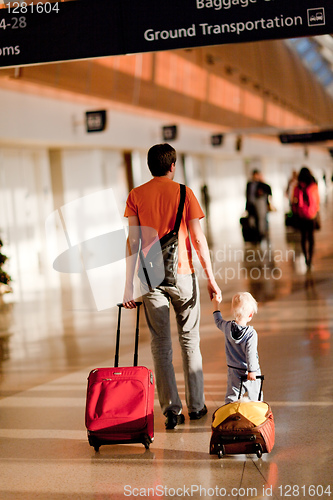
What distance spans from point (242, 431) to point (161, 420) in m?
1.01

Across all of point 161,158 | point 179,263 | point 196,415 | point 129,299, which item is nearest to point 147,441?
point 196,415

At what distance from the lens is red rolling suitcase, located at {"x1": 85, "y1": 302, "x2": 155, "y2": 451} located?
13.2 feet

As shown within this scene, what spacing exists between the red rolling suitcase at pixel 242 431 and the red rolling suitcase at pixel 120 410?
0.43 metres

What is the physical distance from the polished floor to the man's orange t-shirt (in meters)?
1.21

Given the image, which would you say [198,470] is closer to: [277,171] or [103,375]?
[103,375]

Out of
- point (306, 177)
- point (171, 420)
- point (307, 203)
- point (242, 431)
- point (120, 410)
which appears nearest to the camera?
point (242, 431)

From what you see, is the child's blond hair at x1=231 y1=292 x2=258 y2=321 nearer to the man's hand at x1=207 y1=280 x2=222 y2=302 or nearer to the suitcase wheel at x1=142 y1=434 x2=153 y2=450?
the man's hand at x1=207 y1=280 x2=222 y2=302

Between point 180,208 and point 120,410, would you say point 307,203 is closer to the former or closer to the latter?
point 180,208

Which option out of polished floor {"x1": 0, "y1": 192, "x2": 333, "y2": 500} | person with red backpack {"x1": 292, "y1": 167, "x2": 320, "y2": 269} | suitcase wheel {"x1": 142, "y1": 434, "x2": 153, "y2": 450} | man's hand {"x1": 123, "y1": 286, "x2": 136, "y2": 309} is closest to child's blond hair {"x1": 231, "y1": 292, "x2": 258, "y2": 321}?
man's hand {"x1": 123, "y1": 286, "x2": 136, "y2": 309}

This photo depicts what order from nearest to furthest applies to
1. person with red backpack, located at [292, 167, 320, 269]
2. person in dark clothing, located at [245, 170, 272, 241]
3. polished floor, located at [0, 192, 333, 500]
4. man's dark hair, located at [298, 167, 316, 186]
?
1. polished floor, located at [0, 192, 333, 500]
2. person with red backpack, located at [292, 167, 320, 269]
3. man's dark hair, located at [298, 167, 316, 186]
4. person in dark clothing, located at [245, 170, 272, 241]

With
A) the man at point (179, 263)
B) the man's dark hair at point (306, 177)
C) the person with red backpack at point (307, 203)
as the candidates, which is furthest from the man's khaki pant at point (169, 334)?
the man's dark hair at point (306, 177)

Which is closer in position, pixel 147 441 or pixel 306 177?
pixel 147 441

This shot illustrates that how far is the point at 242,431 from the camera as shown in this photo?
149 inches

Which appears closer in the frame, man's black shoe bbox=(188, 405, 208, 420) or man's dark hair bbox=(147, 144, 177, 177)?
man's dark hair bbox=(147, 144, 177, 177)
